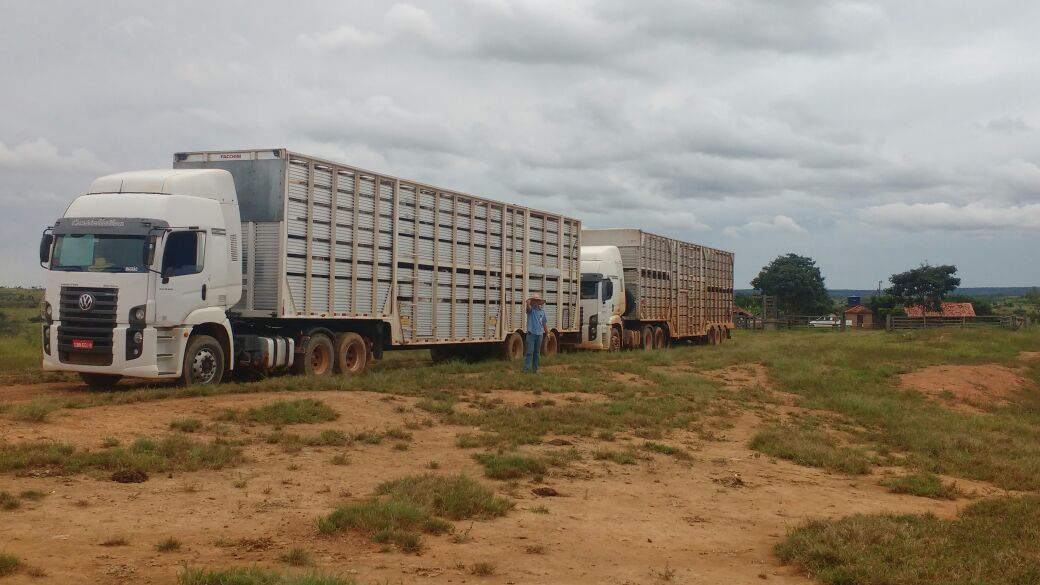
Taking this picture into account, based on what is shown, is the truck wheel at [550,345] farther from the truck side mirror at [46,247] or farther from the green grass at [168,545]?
the green grass at [168,545]

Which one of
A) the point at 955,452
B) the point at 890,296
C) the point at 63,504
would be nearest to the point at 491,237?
the point at 955,452

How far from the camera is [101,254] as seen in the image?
1386 cm

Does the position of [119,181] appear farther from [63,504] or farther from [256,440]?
[63,504]

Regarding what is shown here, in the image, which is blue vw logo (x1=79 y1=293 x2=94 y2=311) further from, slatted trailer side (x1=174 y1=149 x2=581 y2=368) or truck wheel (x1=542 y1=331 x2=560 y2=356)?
truck wheel (x1=542 y1=331 x2=560 y2=356)

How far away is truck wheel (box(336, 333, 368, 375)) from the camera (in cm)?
1778

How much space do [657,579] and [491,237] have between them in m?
16.6

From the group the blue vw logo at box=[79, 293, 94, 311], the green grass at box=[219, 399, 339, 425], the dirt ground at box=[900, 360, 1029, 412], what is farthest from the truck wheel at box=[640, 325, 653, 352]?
the blue vw logo at box=[79, 293, 94, 311]

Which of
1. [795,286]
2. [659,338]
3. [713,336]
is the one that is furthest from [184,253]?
[795,286]

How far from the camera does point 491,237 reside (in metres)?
22.5

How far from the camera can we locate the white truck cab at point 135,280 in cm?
1367

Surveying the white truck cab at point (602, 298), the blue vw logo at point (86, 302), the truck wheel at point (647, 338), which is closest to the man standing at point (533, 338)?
the white truck cab at point (602, 298)

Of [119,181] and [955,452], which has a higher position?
[119,181]

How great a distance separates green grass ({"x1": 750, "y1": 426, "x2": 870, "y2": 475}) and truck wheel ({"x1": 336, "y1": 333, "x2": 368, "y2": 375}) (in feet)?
27.6

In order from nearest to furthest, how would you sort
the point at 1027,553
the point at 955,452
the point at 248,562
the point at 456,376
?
the point at 248,562 → the point at 1027,553 → the point at 955,452 → the point at 456,376
